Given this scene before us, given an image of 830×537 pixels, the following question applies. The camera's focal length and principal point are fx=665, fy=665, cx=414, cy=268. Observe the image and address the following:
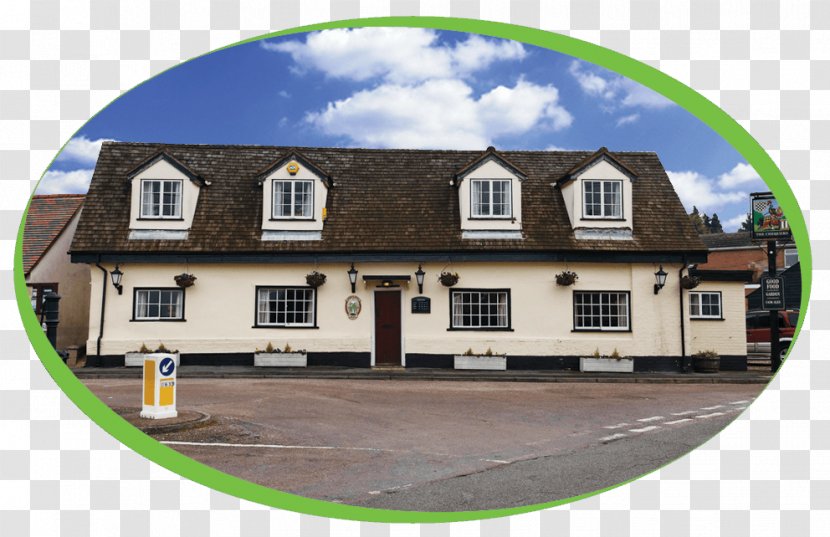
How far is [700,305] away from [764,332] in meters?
0.39

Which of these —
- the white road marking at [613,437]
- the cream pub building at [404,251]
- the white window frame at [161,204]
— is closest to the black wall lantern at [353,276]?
the cream pub building at [404,251]

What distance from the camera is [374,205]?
184 inches

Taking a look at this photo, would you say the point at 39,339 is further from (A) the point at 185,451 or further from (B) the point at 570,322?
(B) the point at 570,322

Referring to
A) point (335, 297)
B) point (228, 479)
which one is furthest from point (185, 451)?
point (335, 297)

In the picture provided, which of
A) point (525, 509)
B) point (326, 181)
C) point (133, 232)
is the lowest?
point (525, 509)

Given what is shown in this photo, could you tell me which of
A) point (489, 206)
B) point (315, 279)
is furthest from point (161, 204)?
point (489, 206)

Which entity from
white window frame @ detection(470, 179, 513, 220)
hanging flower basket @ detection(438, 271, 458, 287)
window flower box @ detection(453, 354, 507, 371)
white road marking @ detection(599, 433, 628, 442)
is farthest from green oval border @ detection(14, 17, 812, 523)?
hanging flower basket @ detection(438, 271, 458, 287)

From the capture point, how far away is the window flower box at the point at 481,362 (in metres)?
4.47

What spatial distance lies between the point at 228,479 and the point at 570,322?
2.24 metres

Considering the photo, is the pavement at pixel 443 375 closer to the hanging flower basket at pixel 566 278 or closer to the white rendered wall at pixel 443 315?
the white rendered wall at pixel 443 315

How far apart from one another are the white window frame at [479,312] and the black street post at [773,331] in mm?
1555

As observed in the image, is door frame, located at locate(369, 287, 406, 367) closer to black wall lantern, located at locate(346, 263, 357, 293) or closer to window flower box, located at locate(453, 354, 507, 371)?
black wall lantern, located at locate(346, 263, 357, 293)

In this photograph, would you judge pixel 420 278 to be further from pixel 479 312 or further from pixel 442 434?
pixel 442 434

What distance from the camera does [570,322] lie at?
13.8 feet
